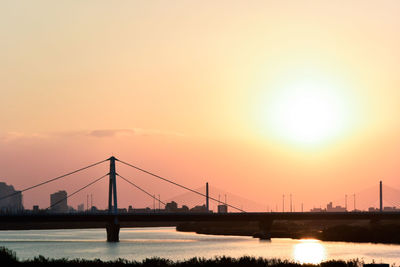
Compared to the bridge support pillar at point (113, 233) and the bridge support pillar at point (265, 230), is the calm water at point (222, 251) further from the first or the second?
the bridge support pillar at point (265, 230)

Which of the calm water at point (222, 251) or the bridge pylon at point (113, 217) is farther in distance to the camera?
the bridge pylon at point (113, 217)

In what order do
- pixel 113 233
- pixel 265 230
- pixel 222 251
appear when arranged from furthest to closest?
pixel 265 230, pixel 113 233, pixel 222 251

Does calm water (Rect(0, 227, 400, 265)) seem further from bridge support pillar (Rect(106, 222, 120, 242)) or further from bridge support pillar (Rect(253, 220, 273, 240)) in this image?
bridge support pillar (Rect(253, 220, 273, 240))

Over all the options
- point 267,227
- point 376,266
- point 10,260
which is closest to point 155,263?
point 10,260

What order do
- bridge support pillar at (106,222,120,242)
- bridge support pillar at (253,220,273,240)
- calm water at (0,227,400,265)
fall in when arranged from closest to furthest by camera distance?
calm water at (0,227,400,265), bridge support pillar at (106,222,120,242), bridge support pillar at (253,220,273,240)

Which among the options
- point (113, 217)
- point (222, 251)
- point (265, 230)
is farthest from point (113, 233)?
point (222, 251)

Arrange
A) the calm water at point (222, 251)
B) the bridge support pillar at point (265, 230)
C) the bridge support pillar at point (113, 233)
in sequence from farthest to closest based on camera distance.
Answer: the bridge support pillar at point (265, 230)
the bridge support pillar at point (113, 233)
the calm water at point (222, 251)

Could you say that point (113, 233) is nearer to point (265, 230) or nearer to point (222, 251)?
point (265, 230)

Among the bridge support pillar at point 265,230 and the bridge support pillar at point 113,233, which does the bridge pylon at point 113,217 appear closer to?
the bridge support pillar at point 113,233

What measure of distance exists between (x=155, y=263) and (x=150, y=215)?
337ft

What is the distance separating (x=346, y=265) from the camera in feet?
176

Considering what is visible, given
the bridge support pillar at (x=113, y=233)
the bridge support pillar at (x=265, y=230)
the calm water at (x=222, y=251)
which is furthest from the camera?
the bridge support pillar at (x=265, y=230)

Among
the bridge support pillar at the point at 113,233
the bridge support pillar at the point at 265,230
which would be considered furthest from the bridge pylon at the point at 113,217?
the bridge support pillar at the point at 265,230

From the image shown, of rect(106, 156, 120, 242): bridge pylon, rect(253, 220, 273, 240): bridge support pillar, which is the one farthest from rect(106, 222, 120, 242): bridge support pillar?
rect(253, 220, 273, 240): bridge support pillar
